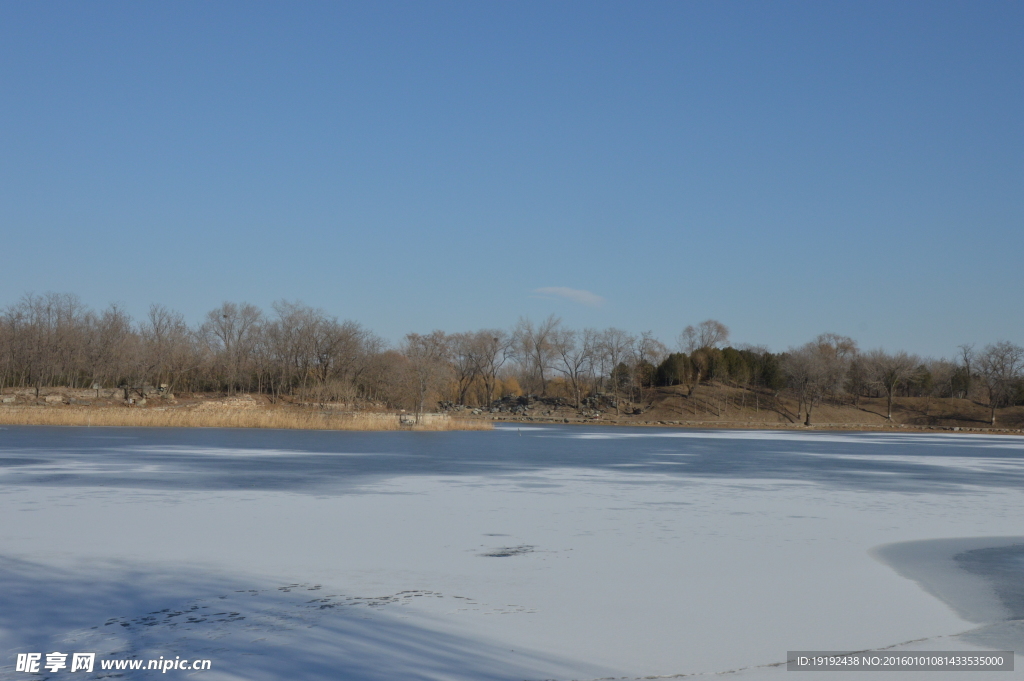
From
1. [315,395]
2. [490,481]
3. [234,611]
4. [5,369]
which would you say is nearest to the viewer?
[234,611]

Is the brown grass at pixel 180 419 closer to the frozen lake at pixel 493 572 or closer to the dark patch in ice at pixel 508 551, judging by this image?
the frozen lake at pixel 493 572

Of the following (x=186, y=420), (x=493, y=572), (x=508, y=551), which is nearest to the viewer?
(x=493, y=572)

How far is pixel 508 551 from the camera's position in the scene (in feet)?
28.3

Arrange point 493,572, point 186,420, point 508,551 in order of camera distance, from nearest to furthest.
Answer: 1. point 493,572
2. point 508,551
3. point 186,420

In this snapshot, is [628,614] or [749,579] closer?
[628,614]

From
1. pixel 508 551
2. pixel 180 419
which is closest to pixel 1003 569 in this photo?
pixel 508 551

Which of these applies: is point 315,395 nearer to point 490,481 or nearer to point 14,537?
point 490,481

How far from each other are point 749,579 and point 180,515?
24.2 ft

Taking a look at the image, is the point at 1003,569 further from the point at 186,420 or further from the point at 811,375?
the point at 811,375

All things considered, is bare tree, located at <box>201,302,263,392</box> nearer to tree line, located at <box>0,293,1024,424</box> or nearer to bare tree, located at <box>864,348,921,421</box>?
tree line, located at <box>0,293,1024,424</box>

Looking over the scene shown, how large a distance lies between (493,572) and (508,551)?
3.53ft

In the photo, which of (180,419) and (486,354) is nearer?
(180,419)

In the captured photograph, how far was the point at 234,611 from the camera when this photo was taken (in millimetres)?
6008

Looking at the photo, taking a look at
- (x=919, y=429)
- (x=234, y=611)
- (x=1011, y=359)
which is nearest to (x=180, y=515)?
(x=234, y=611)
